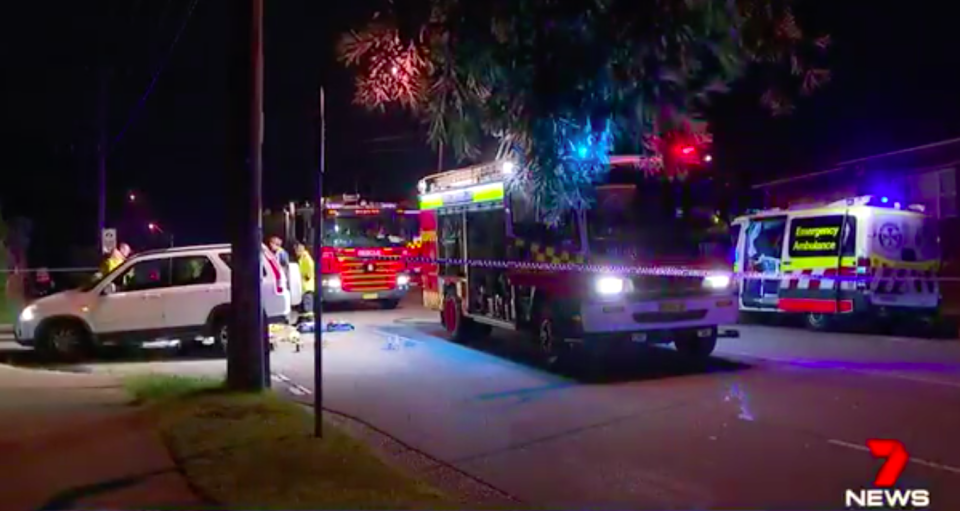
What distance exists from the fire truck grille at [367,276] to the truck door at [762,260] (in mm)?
8910

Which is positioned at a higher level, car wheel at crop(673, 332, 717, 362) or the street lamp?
the street lamp

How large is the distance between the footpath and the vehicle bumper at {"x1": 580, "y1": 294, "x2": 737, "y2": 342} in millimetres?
5518

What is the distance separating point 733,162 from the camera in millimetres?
25109

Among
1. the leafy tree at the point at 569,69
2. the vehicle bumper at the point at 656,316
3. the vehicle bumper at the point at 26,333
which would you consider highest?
the leafy tree at the point at 569,69

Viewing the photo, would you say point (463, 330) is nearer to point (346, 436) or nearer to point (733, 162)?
point (346, 436)

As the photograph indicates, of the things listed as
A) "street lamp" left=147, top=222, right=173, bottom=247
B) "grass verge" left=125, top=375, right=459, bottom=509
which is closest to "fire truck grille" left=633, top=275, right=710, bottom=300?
"grass verge" left=125, top=375, right=459, bottom=509

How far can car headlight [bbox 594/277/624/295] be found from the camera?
41.7 ft

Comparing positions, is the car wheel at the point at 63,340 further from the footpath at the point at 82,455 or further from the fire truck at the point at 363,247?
the fire truck at the point at 363,247

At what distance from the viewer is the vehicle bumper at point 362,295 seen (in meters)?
24.5

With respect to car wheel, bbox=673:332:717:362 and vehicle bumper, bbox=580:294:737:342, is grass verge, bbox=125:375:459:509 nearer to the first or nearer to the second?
vehicle bumper, bbox=580:294:737:342

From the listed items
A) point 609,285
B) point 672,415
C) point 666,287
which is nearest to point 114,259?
point 609,285

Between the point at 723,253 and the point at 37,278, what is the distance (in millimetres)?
21866

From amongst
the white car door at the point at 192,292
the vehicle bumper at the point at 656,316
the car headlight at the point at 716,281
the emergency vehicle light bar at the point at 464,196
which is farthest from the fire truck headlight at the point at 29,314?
the car headlight at the point at 716,281

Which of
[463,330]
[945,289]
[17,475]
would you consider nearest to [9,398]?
[17,475]
